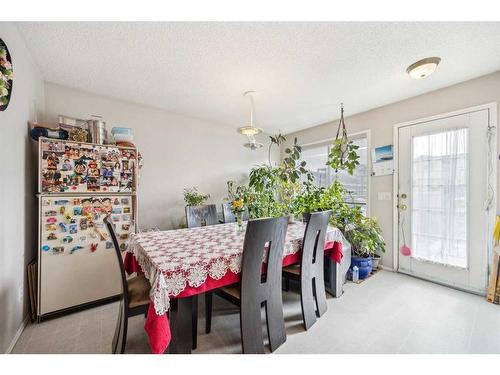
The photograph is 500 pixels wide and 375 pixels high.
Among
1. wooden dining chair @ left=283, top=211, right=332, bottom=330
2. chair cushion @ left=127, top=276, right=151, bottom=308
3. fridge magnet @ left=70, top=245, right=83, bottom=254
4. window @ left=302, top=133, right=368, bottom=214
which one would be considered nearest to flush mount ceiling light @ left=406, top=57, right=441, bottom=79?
window @ left=302, top=133, right=368, bottom=214

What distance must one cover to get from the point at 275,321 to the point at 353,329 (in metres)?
0.72

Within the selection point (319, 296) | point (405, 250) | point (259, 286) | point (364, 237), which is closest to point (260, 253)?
point (259, 286)

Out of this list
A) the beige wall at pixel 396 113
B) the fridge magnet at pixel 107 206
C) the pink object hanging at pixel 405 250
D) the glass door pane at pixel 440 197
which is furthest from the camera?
the pink object hanging at pixel 405 250

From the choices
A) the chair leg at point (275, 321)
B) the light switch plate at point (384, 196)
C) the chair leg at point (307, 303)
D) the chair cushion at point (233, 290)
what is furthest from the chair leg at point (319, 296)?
the light switch plate at point (384, 196)

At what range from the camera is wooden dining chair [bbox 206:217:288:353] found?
141 centimetres

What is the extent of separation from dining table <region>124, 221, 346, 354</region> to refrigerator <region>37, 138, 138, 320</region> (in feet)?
1.84

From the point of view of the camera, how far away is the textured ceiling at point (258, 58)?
1616mm

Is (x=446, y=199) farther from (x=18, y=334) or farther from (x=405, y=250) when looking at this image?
(x=18, y=334)

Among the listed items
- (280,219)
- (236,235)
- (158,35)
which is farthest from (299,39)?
(236,235)

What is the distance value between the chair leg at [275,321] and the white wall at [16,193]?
177 centimetres

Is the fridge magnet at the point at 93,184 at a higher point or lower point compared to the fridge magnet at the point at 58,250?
higher

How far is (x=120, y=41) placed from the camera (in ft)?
5.70

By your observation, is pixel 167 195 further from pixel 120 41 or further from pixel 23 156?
pixel 120 41

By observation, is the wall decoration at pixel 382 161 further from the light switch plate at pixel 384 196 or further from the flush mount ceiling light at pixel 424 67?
the flush mount ceiling light at pixel 424 67
